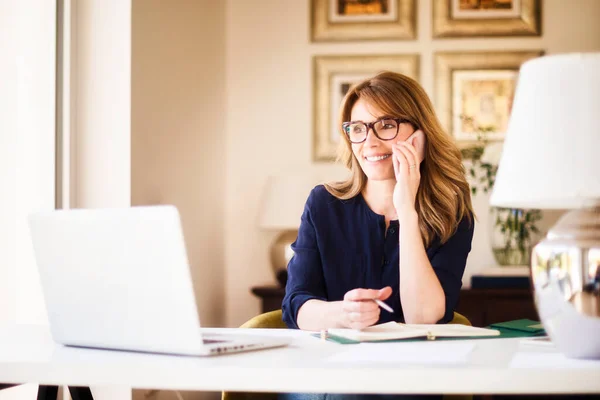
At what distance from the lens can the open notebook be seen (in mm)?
1410

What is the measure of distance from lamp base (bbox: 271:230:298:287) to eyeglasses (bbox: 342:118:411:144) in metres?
1.62

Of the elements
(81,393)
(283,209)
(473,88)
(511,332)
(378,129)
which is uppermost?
(473,88)

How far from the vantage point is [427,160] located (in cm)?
219

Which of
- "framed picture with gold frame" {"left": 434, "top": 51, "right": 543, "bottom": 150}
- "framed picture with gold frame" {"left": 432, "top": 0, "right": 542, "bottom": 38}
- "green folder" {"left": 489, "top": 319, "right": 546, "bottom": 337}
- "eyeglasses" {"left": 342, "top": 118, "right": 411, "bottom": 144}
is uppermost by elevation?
"framed picture with gold frame" {"left": 432, "top": 0, "right": 542, "bottom": 38}

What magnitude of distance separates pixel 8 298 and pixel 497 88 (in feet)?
8.37

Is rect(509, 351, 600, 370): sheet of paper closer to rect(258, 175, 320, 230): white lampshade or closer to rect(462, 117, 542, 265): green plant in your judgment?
rect(462, 117, 542, 265): green plant

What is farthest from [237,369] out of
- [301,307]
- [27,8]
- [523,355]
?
[27,8]

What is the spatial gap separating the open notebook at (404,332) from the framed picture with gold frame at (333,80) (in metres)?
2.57

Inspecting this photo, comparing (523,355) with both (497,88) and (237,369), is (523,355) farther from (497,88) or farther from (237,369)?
(497,88)

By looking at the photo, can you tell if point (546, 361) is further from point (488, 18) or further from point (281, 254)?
point (488, 18)

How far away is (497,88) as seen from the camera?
13.2 ft

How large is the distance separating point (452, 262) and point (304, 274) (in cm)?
38

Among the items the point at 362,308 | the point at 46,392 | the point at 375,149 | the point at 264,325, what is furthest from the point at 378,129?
the point at 46,392

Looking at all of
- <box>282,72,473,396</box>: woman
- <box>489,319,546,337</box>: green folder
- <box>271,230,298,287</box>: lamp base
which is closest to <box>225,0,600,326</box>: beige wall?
<box>271,230,298,287</box>: lamp base
